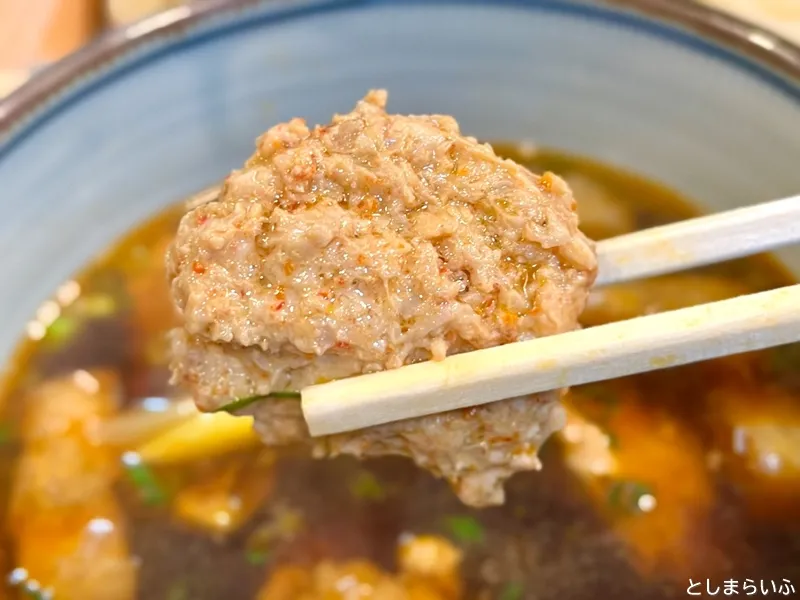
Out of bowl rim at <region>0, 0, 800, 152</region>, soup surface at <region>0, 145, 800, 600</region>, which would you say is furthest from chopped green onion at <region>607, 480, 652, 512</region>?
bowl rim at <region>0, 0, 800, 152</region>

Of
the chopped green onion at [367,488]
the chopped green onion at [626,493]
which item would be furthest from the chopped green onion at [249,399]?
the chopped green onion at [626,493]

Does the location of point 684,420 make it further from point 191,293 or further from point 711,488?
point 191,293

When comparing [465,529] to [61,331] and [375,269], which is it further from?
[61,331]

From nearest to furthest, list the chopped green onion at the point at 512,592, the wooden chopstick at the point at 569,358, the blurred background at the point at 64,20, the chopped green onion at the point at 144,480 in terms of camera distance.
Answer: the wooden chopstick at the point at 569,358 → the chopped green onion at the point at 512,592 → the chopped green onion at the point at 144,480 → the blurred background at the point at 64,20

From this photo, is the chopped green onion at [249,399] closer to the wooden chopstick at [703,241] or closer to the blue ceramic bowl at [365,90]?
the wooden chopstick at [703,241]

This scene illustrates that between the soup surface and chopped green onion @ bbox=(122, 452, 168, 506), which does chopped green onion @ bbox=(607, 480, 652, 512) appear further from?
chopped green onion @ bbox=(122, 452, 168, 506)

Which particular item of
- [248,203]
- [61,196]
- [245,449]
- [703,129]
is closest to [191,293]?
[248,203]
